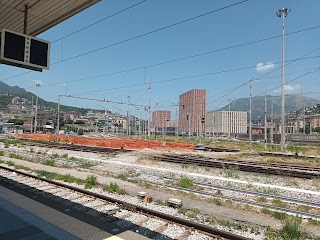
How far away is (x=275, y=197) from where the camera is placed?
12039mm

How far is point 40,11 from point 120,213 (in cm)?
628

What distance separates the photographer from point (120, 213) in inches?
368

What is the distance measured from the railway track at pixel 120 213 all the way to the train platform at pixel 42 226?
1.31 metres

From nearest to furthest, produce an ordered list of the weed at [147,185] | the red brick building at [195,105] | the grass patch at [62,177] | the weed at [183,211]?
the weed at [183,211]
the weed at [147,185]
the grass patch at [62,177]
the red brick building at [195,105]

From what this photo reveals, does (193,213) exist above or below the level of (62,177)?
below

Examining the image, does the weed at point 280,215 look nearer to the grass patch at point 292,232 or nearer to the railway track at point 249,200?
the railway track at point 249,200

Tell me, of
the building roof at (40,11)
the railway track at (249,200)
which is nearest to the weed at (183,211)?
the railway track at (249,200)

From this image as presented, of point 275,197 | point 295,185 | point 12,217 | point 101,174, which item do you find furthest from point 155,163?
point 12,217

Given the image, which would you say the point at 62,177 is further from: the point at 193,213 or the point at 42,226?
the point at 42,226

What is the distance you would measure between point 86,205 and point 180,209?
10.4ft

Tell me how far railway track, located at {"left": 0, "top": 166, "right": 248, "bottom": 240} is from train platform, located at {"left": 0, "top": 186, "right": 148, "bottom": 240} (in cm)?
131

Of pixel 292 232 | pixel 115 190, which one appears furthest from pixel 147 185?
pixel 292 232

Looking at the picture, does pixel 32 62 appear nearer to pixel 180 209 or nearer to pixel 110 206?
pixel 110 206

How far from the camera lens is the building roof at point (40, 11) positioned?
25.3 feet
